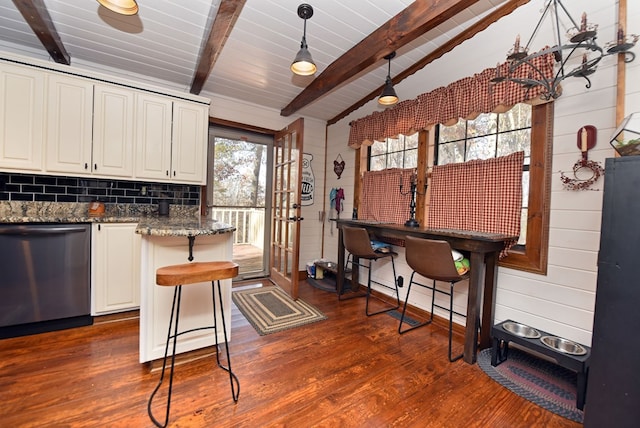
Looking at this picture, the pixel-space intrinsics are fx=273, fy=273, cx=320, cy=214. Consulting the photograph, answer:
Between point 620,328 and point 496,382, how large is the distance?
3.05ft

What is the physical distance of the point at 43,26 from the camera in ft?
7.36

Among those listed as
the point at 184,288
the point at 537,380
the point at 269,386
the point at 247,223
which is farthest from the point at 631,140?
the point at 247,223

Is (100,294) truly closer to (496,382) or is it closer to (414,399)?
(414,399)

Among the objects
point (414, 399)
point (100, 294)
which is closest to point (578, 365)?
point (414, 399)

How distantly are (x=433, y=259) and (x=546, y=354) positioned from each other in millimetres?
891

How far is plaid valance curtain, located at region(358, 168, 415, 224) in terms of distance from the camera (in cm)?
319

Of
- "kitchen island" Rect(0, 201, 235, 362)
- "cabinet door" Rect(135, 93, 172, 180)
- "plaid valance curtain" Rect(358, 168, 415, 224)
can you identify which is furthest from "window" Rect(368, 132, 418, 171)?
"cabinet door" Rect(135, 93, 172, 180)

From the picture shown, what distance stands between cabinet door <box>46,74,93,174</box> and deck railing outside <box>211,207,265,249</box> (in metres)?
1.93

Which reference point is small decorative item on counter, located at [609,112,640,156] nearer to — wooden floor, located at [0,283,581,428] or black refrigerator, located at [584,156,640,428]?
black refrigerator, located at [584,156,640,428]

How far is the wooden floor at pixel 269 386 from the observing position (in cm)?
150

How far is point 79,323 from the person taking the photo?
7.97ft

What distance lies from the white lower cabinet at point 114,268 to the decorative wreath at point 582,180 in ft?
11.8

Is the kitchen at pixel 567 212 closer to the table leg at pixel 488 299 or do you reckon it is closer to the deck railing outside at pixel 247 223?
the table leg at pixel 488 299

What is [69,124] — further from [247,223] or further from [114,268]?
[247,223]
